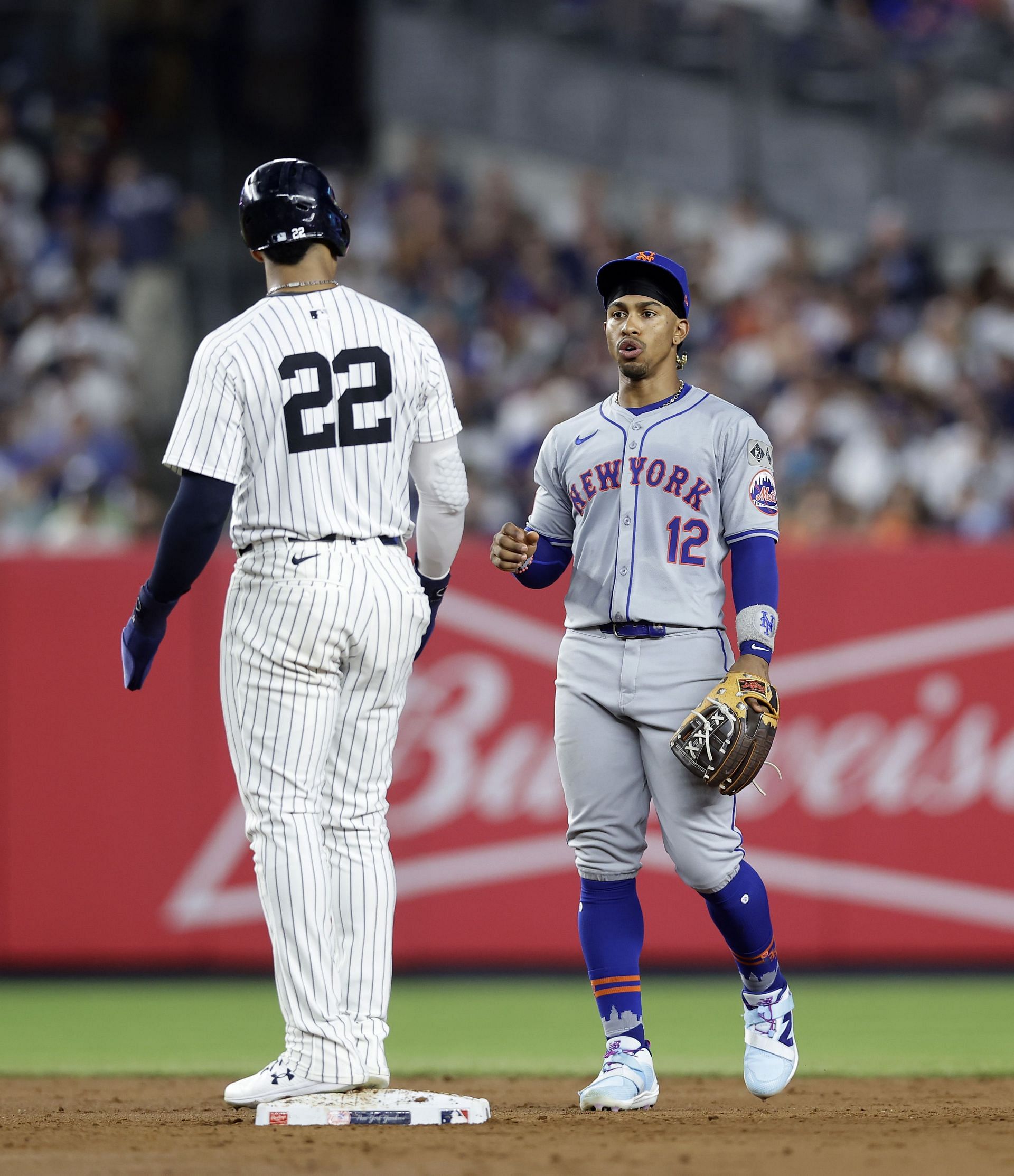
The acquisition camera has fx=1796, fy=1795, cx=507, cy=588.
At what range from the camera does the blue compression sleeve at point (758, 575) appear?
14.7ft

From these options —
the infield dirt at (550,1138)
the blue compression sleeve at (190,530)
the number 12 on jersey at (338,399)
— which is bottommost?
the infield dirt at (550,1138)

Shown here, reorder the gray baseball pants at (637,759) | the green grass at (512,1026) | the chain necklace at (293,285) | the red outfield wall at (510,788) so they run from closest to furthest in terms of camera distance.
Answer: the chain necklace at (293,285) → the gray baseball pants at (637,759) → the green grass at (512,1026) → the red outfield wall at (510,788)

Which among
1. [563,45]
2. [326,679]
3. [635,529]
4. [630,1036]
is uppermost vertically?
[563,45]

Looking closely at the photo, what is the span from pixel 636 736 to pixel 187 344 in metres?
8.46

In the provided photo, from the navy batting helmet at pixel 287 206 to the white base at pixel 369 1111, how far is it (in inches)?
76.6

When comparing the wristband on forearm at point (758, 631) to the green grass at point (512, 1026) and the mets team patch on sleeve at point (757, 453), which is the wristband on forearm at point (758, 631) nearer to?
the mets team patch on sleeve at point (757, 453)

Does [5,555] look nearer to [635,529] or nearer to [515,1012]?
[515,1012]

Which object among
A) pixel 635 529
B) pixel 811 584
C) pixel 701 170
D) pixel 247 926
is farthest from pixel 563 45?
pixel 635 529

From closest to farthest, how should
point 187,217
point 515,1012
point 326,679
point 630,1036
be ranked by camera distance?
point 326,679
point 630,1036
point 515,1012
point 187,217

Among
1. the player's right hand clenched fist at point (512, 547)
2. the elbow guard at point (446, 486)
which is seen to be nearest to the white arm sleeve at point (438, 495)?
the elbow guard at point (446, 486)

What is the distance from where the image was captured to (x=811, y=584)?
820 centimetres

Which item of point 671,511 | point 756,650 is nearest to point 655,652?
point 756,650

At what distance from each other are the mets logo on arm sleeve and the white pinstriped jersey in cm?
89

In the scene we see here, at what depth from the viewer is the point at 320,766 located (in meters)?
4.14
